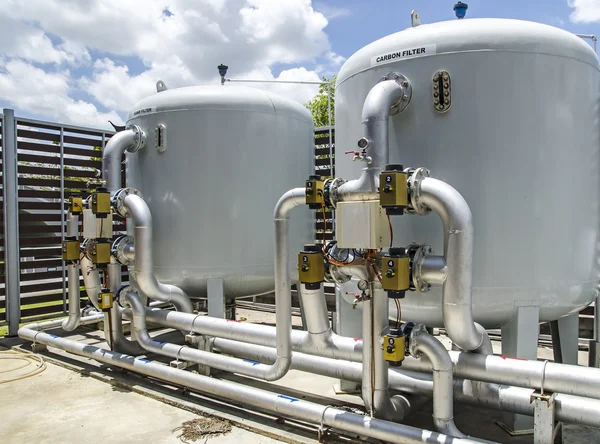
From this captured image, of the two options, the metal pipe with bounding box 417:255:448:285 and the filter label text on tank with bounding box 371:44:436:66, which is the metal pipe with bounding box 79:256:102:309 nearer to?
the filter label text on tank with bounding box 371:44:436:66

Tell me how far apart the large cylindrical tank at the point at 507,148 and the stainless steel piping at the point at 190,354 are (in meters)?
1.51

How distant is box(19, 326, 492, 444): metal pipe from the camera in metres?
3.16

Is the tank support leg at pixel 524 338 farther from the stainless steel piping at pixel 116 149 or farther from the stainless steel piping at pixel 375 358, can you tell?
the stainless steel piping at pixel 116 149

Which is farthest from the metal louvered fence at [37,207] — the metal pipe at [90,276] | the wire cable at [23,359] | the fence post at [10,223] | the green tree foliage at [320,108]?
the green tree foliage at [320,108]

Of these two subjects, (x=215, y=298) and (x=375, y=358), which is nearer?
(x=375, y=358)

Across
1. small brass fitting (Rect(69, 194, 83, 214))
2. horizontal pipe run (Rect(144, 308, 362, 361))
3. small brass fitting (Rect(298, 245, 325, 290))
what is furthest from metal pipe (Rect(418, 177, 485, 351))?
small brass fitting (Rect(69, 194, 83, 214))

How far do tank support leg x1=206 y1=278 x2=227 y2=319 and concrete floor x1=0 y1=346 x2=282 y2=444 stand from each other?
3.45 feet

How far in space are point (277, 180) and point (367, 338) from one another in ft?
8.17

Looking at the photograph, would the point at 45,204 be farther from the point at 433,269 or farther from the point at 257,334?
the point at 433,269

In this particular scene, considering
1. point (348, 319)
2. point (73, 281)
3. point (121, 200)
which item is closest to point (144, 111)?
point (121, 200)

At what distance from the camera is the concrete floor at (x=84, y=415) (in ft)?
12.2

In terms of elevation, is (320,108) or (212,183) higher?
(320,108)

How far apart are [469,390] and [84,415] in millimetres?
3099

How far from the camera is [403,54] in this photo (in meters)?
3.63
